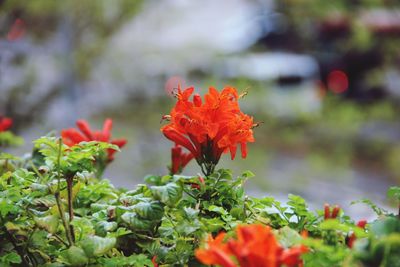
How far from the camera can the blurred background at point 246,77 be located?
6.87 meters

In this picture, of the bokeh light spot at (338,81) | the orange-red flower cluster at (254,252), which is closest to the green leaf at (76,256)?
the orange-red flower cluster at (254,252)

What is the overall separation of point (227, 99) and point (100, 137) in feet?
2.01

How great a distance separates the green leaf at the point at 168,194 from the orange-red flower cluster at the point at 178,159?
0.43 metres

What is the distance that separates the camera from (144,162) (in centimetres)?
745

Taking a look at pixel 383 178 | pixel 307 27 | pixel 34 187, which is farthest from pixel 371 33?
pixel 34 187

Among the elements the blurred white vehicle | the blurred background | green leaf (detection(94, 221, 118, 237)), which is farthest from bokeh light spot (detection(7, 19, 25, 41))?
green leaf (detection(94, 221, 118, 237))

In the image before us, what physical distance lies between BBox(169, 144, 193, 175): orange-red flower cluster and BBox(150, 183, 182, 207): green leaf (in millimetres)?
425

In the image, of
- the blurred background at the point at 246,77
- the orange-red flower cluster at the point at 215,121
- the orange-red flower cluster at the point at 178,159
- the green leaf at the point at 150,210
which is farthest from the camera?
the blurred background at the point at 246,77

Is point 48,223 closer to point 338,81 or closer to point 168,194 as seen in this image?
point 168,194

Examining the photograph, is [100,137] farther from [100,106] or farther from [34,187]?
[100,106]

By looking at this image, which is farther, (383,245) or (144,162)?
(144,162)

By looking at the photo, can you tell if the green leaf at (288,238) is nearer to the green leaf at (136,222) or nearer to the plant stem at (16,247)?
the green leaf at (136,222)

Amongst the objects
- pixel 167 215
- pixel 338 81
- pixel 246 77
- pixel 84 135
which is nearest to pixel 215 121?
pixel 167 215

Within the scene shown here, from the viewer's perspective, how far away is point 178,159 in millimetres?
1627
